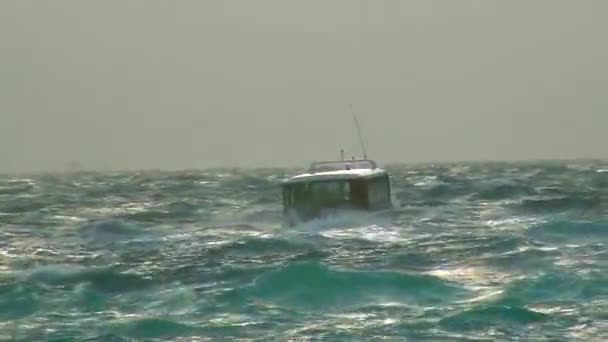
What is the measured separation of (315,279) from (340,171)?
16.0m

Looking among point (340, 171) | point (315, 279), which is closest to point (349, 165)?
point (340, 171)

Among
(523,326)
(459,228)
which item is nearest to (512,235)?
(459,228)

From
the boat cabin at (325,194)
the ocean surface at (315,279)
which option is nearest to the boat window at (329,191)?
the boat cabin at (325,194)

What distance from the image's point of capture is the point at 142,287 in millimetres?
26750

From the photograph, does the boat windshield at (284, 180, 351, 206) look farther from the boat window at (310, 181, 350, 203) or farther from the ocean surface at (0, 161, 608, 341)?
the ocean surface at (0, 161, 608, 341)

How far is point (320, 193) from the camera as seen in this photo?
135ft

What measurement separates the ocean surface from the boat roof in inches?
60.9

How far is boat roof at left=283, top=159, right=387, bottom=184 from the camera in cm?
4109

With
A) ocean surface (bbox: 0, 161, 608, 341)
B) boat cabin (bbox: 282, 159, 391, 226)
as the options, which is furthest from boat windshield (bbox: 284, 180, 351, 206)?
ocean surface (bbox: 0, 161, 608, 341)

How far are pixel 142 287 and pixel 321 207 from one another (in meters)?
14.6

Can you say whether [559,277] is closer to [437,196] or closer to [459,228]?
[459,228]

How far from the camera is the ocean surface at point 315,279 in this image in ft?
68.3

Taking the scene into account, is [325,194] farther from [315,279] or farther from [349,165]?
[315,279]

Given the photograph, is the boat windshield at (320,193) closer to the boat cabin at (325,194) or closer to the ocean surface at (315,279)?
the boat cabin at (325,194)
